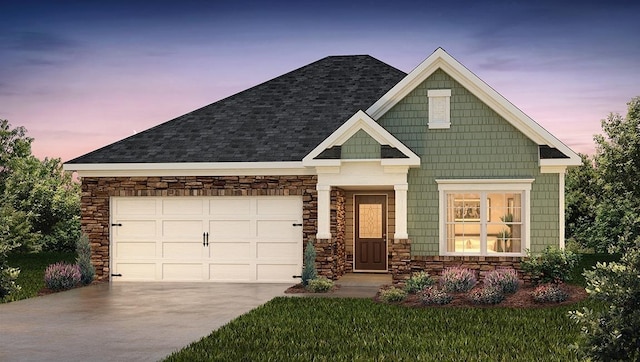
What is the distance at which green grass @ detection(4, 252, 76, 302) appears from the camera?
61.8 ft

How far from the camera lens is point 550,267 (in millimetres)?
17969

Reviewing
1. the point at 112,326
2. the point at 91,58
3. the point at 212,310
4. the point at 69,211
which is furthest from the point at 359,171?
the point at 69,211

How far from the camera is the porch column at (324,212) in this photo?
1997cm

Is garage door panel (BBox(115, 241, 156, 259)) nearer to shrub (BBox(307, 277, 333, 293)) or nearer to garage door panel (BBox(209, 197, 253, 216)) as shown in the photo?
garage door panel (BBox(209, 197, 253, 216))

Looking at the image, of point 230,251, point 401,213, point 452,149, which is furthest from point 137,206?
point 452,149

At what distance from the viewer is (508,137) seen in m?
20.0

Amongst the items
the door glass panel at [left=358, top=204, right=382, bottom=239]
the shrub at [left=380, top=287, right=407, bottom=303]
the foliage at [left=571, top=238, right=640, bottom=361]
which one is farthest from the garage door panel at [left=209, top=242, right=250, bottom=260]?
the foliage at [left=571, top=238, right=640, bottom=361]

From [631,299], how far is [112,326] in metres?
9.02

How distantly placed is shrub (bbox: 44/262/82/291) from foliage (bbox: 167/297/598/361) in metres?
6.67

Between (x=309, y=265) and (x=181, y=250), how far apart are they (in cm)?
416

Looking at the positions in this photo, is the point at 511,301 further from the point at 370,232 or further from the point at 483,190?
the point at 370,232

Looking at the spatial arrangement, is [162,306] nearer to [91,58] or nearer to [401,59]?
[91,58]

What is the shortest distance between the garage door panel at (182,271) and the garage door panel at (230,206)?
163 centimetres

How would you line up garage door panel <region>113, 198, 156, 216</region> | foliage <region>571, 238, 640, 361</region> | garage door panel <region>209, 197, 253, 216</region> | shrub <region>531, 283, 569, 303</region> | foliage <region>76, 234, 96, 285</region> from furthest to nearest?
garage door panel <region>113, 198, 156, 216</region> → garage door panel <region>209, 197, 253, 216</region> → foliage <region>76, 234, 96, 285</region> → shrub <region>531, 283, 569, 303</region> → foliage <region>571, 238, 640, 361</region>
